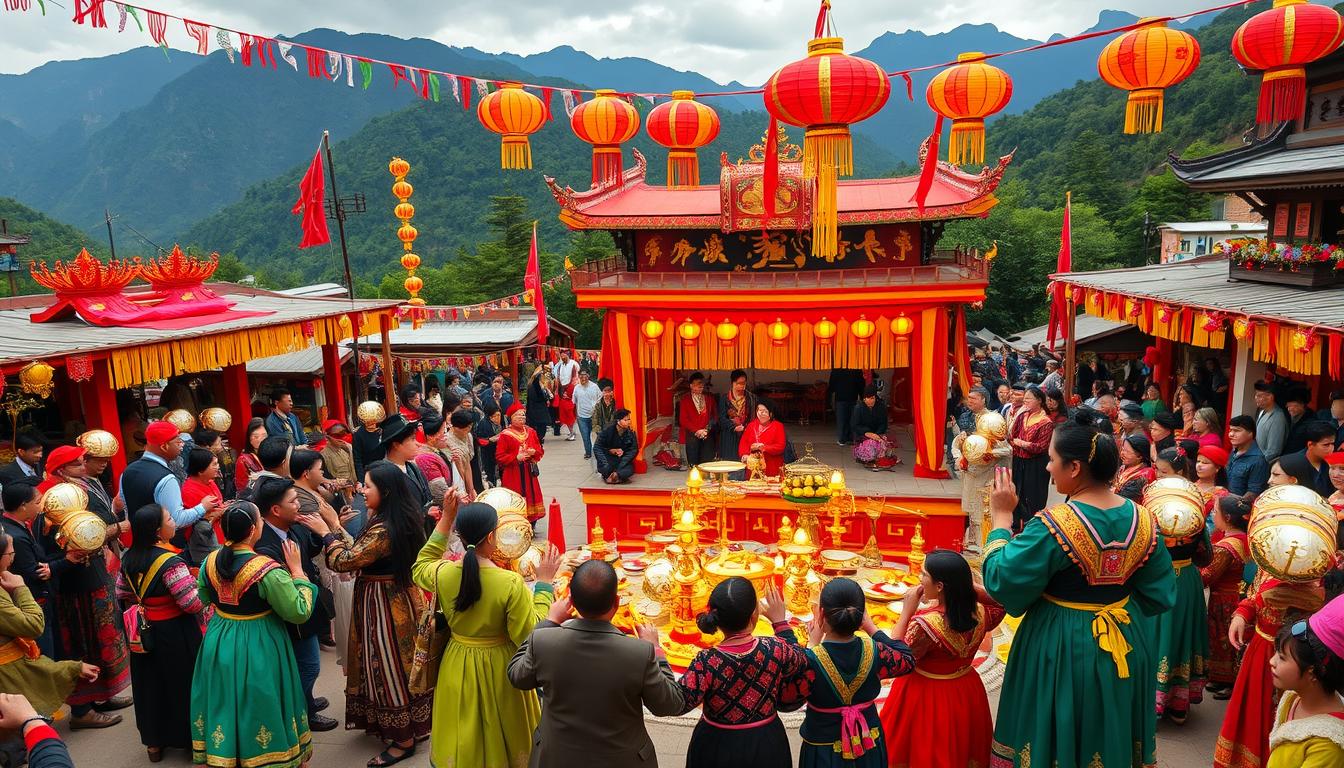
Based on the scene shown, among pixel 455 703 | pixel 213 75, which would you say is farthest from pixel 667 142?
pixel 213 75

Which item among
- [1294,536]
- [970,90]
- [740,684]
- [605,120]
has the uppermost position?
[605,120]

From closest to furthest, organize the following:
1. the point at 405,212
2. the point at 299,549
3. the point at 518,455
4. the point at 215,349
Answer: the point at 299,549, the point at 518,455, the point at 215,349, the point at 405,212

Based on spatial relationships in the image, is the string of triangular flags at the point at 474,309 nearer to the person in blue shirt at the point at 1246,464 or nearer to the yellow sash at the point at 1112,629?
the person in blue shirt at the point at 1246,464

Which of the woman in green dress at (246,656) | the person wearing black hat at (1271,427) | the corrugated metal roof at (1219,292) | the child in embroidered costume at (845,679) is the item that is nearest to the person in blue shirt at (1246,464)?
the corrugated metal roof at (1219,292)

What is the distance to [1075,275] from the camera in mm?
13562

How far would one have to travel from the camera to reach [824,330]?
32.3ft

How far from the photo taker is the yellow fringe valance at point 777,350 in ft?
32.7

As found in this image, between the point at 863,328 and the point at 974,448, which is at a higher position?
the point at 863,328

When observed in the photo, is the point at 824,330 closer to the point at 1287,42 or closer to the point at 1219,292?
the point at 1219,292

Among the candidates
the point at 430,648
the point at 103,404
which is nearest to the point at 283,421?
the point at 103,404

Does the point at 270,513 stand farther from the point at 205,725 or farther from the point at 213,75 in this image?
the point at 213,75

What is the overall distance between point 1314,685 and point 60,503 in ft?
20.4

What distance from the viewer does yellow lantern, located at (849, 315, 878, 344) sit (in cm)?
982

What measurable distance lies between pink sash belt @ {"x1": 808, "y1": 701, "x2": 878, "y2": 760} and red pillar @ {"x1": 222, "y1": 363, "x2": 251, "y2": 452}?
10.5m
